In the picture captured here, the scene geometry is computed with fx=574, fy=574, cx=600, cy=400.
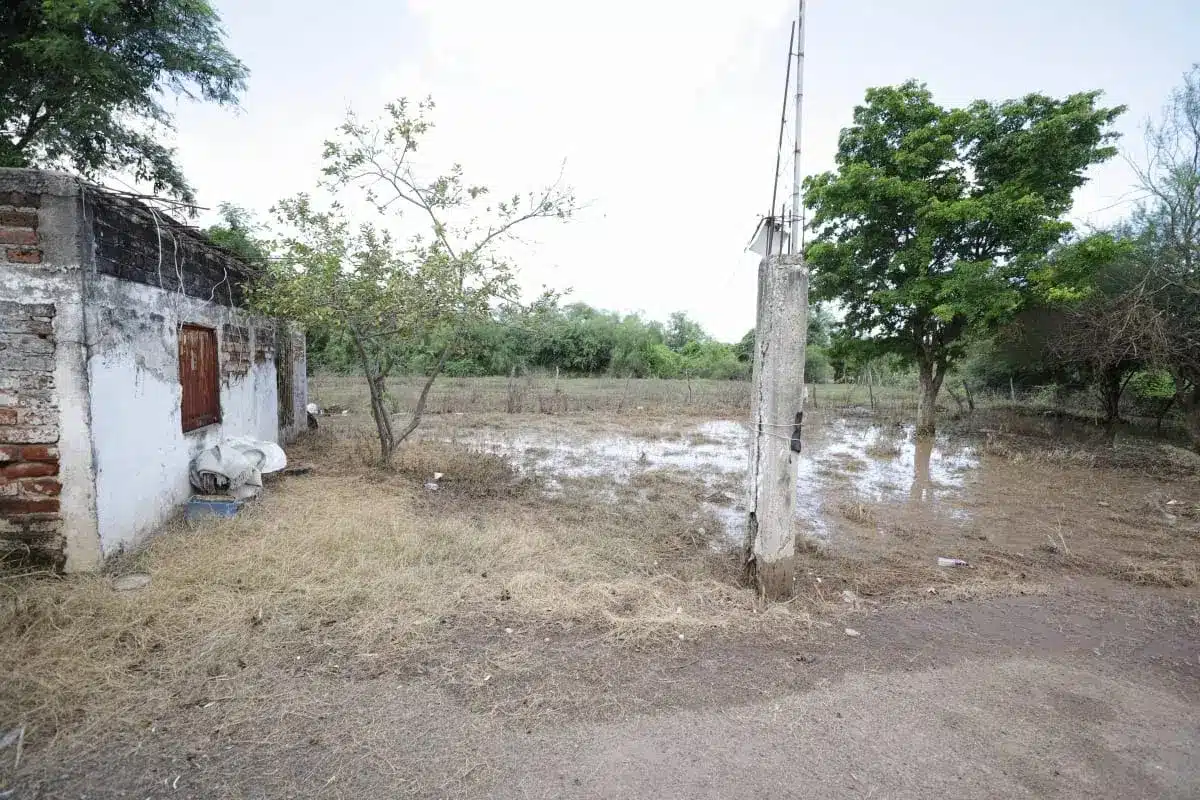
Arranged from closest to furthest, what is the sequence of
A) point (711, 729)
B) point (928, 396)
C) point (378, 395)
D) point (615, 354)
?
point (711, 729), point (378, 395), point (928, 396), point (615, 354)

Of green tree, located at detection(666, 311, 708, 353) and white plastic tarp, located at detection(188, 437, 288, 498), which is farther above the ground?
green tree, located at detection(666, 311, 708, 353)

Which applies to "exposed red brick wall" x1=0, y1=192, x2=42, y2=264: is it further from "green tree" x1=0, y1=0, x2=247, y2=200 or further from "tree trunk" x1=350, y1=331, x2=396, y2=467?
"green tree" x1=0, y1=0, x2=247, y2=200

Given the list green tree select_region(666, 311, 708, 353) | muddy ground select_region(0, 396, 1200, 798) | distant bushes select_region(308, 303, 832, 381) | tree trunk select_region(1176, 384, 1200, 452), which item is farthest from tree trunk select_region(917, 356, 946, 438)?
green tree select_region(666, 311, 708, 353)

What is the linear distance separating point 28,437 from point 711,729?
4.65 meters

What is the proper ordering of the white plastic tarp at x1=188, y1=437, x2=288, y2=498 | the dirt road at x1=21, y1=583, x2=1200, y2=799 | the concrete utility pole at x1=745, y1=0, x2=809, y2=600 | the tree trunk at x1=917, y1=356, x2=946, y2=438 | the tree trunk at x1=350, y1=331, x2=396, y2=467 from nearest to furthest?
A: the dirt road at x1=21, y1=583, x2=1200, y2=799 < the concrete utility pole at x1=745, y1=0, x2=809, y2=600 < the white plastic tarp at x1=188, y1=437, x2=288, y2=498 < the tree trunk at x1=350, y1=331, x2=396, y2=467 < the tree trunk at x1=917, y1=356, x2=946, y2=438

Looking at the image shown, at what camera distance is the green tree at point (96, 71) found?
1011cm

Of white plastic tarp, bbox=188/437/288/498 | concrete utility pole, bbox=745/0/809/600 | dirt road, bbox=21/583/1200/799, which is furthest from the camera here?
white plastic tarp, bbox=188/437/288/498

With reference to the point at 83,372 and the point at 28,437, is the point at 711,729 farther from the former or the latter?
the point at 28,437

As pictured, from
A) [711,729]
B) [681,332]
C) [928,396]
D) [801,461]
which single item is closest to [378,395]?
[711,729]

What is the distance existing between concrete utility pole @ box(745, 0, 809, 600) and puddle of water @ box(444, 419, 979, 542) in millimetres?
1742

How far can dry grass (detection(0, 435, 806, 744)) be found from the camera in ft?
9.38

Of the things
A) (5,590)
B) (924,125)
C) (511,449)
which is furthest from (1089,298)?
(5,590)

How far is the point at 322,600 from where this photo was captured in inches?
150

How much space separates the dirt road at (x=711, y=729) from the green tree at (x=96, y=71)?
12.2 m
